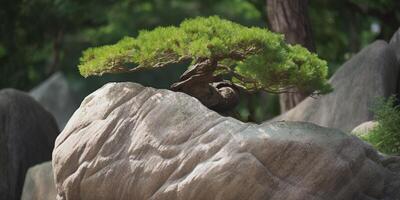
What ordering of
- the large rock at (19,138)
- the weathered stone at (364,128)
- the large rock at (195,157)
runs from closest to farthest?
the large rock at (195,157), the weathered stone at (364,128), the large rock at (19,138)

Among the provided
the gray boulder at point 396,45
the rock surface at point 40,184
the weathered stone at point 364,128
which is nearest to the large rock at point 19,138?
the rock surface at point 40,184

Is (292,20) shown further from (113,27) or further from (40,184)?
(113,27)

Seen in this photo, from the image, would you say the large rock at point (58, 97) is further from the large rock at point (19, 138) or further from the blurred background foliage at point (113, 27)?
the large rock at point (19, 138)

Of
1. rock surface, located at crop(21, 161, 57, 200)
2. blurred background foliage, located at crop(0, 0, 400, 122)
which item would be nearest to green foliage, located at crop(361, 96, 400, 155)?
rock surface, located at crop(21, 161, 57, 200)

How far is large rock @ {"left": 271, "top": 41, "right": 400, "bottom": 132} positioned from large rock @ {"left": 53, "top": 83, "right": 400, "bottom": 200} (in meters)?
2.68

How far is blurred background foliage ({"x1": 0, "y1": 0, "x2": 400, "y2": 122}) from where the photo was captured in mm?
14484

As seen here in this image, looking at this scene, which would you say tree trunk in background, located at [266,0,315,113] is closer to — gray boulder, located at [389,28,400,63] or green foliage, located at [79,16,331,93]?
gray boulder, located at [389,28,400,63]

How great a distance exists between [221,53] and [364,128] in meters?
2.65

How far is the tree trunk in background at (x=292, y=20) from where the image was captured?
9.80 metres

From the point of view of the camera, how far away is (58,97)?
588 inches

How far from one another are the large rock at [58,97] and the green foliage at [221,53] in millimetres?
8301

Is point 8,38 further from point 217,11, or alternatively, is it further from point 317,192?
point 317,192

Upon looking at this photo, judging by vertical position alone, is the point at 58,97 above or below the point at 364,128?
below

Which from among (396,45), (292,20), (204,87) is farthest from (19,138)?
(396,45)
